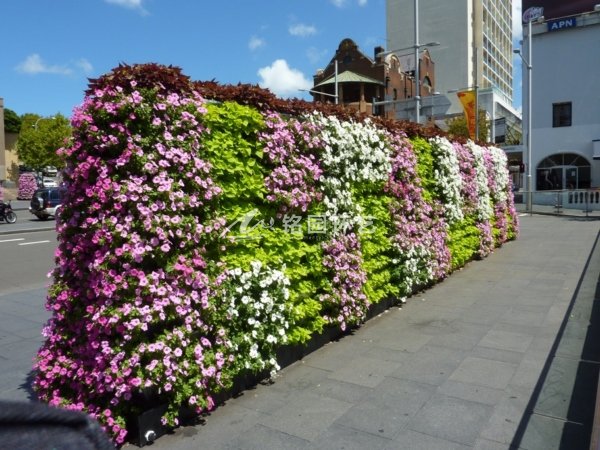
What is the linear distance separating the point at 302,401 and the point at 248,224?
4.99ft

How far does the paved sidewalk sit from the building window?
36250mm

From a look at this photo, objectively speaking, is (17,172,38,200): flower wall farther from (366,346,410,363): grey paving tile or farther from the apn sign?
(366,346,410,363): grey paving tile

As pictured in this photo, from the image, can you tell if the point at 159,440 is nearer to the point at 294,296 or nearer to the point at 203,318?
the point at 203,318

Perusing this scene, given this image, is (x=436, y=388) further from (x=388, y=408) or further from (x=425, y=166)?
(x=425, y=166)

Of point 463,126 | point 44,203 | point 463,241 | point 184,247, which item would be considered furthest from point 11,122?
point 184,247

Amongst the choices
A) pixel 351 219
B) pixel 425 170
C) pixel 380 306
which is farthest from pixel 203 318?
pixel 425 170

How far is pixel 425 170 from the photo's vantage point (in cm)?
814

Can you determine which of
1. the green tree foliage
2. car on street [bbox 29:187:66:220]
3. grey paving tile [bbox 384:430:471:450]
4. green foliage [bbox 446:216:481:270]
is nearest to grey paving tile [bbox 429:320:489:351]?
grey paving tile [bbox 384:430:471:450]

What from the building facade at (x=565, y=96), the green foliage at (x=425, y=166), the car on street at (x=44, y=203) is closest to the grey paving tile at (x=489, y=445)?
the green foliage at (x=425, y=166)

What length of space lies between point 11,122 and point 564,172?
68987 millimetres

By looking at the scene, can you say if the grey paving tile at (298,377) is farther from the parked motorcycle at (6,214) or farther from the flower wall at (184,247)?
the parked motorcycle at (6,214)

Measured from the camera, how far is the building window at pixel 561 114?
38531mm

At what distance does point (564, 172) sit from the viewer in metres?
38.4

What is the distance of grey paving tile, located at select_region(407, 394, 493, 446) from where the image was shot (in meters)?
3.52
